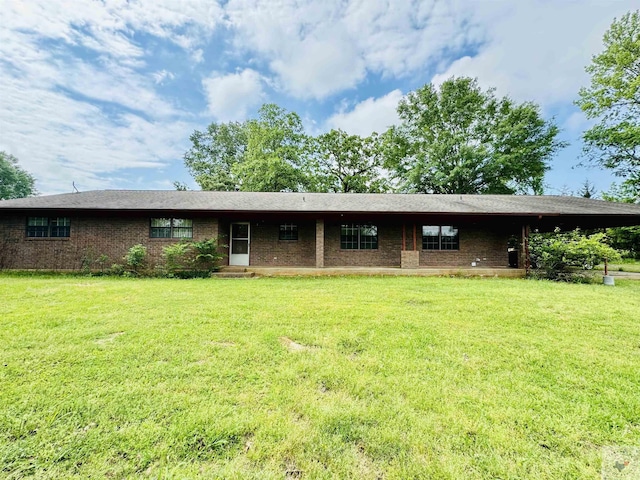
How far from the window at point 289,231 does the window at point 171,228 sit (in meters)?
3.72

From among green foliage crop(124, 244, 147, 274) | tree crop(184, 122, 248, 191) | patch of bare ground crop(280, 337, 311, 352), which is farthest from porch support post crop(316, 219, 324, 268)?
tree crop(184, 122, 248, 191)

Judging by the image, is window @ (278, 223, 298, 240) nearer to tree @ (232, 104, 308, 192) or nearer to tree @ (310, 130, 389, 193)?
tree @ (232, 104, 308, 192)

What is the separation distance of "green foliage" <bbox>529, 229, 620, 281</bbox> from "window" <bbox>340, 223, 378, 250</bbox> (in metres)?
6.15

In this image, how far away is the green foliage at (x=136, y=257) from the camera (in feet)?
34.4

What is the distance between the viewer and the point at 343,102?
26.7 meters

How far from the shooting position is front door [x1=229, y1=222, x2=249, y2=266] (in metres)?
12.4

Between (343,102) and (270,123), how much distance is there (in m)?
7.10

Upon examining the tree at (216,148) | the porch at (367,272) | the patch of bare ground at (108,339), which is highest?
the tree at (216,148)

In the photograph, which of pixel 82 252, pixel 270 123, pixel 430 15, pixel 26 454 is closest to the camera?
pixel 26 454

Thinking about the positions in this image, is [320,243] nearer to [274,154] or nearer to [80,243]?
[80,243]

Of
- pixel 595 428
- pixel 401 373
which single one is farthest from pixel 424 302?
pixel 595 428

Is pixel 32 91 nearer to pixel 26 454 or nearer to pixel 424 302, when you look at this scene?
pixel 26 454

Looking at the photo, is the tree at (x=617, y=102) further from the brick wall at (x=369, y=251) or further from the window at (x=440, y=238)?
the brick wall at (x=369, y=251)

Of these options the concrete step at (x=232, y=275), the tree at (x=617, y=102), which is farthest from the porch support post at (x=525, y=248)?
the tree at (x=617, y=102)
